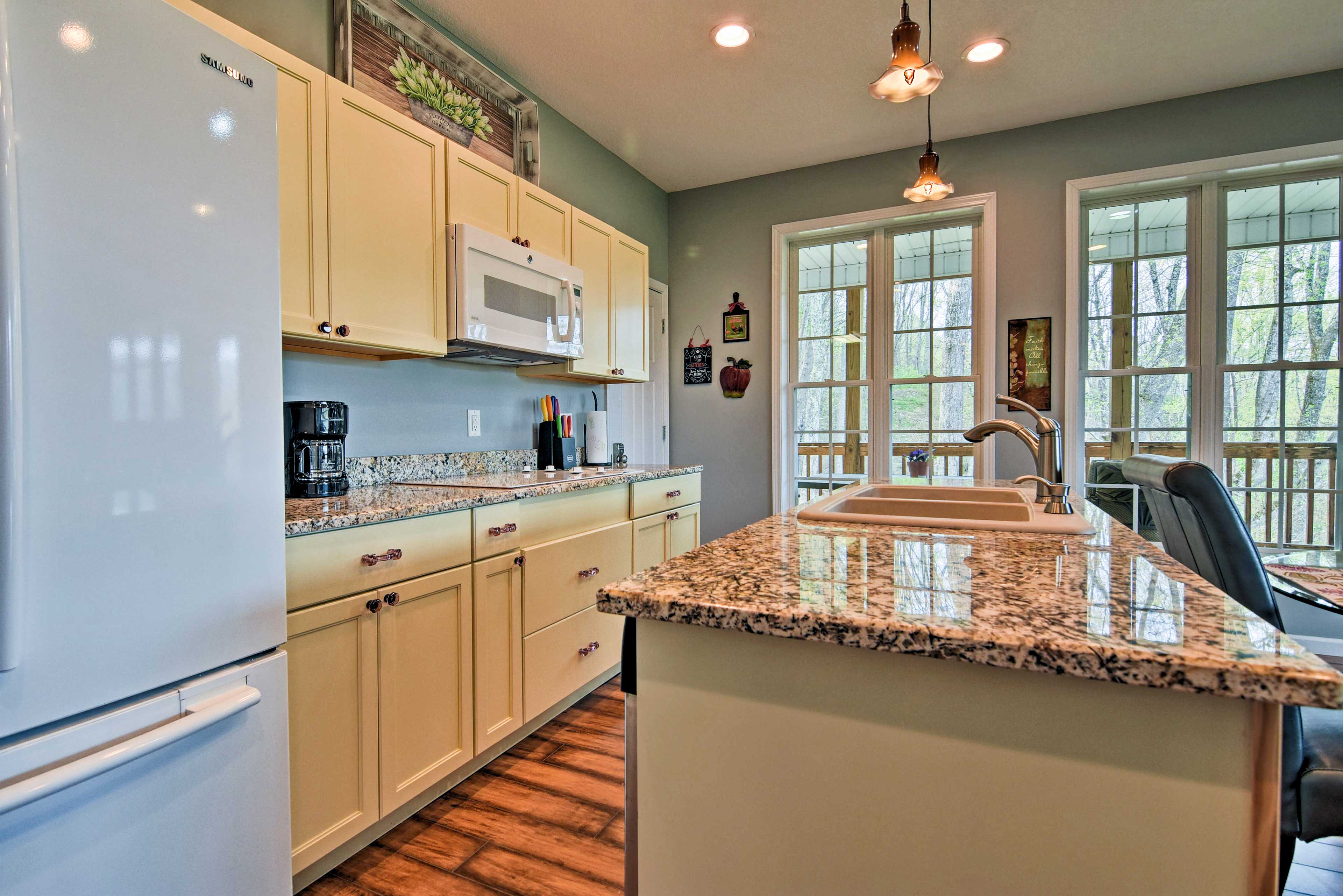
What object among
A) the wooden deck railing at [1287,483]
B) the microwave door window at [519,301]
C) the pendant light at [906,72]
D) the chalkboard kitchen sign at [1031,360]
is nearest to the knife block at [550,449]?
the microwave door window at [519,301]

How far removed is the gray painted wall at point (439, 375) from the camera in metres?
1.94

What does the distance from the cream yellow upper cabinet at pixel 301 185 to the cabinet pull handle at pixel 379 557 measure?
615mm

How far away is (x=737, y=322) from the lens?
13.4ft

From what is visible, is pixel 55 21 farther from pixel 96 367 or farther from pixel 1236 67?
pixel 1236 67

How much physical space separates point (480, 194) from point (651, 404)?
2.03 metres

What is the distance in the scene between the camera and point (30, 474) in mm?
858

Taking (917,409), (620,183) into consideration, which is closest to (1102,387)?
(917,409)

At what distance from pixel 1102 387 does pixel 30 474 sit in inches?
157

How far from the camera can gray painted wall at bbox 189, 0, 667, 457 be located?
1.94m

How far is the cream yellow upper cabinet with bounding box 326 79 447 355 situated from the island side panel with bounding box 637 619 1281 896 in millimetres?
1507

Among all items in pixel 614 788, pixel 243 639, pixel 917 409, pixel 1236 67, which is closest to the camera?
pixel 243 639

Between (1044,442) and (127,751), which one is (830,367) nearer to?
(1044,442)

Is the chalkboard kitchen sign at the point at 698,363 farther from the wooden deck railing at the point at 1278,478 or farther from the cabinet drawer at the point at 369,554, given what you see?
the cabinet drawer at the point at 369,554

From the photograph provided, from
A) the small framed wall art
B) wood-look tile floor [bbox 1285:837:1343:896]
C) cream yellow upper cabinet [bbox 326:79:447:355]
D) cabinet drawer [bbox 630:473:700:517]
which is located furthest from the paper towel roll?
wood-look tile floor [bbox 1285:837:1343:896]
